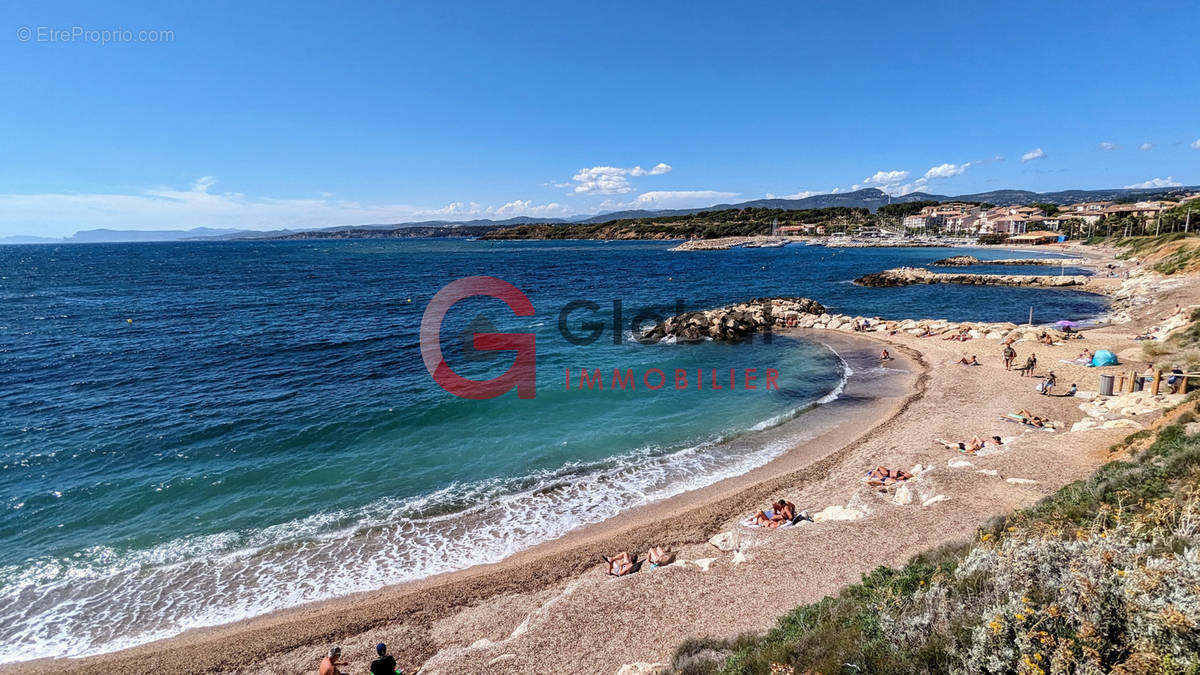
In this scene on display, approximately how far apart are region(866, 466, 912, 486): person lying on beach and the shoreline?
1839 millimetres

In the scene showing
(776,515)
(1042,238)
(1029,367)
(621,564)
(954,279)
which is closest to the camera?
(621,564)

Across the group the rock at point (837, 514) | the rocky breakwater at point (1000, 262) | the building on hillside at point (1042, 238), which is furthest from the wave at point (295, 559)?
the building on hillside at point (1042, 238)

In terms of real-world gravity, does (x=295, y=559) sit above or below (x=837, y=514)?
below

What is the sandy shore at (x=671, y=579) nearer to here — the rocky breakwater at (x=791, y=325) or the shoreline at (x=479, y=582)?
the shoreline at (x=479, y=582)

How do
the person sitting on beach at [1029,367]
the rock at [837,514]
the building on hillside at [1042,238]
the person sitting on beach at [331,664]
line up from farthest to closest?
the building on hillside at [1042,238]
the person sitting on beach at [1029,367]
the rock at [837,514]
the person sitting on beach at [331,664]

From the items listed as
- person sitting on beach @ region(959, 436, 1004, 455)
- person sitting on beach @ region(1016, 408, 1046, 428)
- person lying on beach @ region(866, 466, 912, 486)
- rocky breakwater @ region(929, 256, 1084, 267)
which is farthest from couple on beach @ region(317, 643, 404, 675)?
rocky breakwater @ region(929, 256, 1084, 267)

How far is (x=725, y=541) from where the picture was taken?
11.5 metres

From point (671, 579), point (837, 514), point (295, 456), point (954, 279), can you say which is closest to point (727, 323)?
point (837, 514)

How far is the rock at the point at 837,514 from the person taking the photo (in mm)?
11898

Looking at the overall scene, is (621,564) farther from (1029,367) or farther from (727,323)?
(727,323)

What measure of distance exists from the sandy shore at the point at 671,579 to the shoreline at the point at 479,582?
1.5 inches

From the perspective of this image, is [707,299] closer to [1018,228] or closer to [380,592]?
[380,592]

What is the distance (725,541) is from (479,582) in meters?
5.27

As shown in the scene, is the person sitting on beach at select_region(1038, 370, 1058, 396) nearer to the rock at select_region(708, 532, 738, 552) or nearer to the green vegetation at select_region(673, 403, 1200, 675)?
the green vegetation at select_region(673, 403, 1200, 675)
